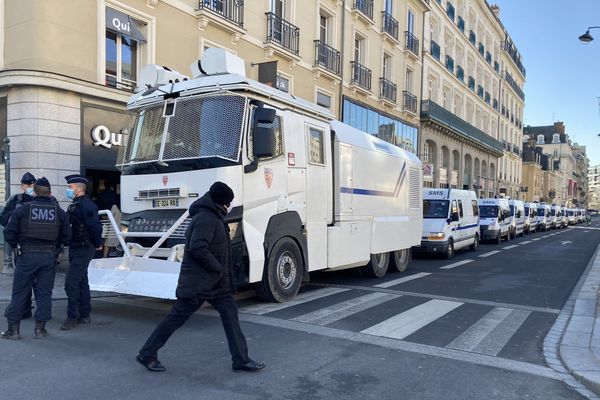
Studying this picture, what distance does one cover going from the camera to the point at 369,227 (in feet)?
33.4

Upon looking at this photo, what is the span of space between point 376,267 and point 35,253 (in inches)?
284

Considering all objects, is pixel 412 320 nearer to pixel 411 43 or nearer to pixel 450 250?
pixel 450 250

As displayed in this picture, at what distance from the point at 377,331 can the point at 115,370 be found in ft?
10.6

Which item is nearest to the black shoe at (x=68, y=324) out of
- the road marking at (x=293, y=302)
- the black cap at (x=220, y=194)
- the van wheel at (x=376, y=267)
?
the road marking at (x=293, y=302)

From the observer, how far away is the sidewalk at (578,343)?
490 centimetres

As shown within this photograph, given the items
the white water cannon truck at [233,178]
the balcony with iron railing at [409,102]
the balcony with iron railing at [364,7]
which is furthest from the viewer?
the balcony with iron railing at [409,102]

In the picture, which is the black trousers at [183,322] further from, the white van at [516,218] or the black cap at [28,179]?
the white van at [516,218]

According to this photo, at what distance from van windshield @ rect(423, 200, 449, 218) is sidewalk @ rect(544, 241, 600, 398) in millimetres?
6823

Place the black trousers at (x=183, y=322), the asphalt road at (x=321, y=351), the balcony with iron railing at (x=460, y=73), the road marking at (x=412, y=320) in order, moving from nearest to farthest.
→ the asphalt road at (x=321, y=351) → the black trousers at (x=183, y=322) → the road marking at (x=412, y=320) → the balcony with iron railing at (x=460, y=73)

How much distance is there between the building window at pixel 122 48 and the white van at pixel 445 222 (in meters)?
9.82

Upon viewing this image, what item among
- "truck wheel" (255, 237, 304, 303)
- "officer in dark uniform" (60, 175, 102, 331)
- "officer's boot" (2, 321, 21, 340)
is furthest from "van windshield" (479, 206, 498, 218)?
"officer's boot" (2, 321, 21, 340)

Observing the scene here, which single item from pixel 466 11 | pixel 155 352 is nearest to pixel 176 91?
pixel 155 352

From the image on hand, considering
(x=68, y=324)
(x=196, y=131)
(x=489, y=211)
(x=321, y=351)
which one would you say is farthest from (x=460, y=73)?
(x=68, y=324)

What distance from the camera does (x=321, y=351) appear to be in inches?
213
